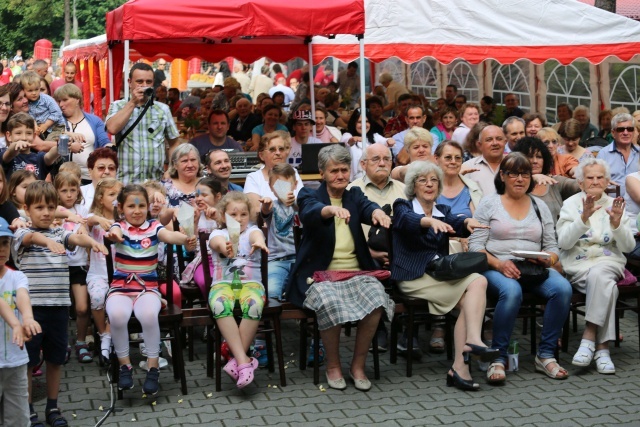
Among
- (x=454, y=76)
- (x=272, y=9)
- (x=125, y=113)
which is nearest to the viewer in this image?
(x=125, y=113)

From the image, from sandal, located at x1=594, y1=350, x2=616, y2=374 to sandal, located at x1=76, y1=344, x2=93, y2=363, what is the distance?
332 centimetres

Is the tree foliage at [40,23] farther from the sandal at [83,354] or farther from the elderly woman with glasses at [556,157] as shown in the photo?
the sandal at [83,354]

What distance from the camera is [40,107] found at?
895 centimetres

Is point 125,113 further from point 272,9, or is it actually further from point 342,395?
point 342,395

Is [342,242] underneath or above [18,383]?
above

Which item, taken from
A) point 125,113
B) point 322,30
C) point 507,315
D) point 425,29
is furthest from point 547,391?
point 425,29

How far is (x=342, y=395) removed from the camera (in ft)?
21.1

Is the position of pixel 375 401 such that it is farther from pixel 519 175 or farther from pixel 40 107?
pixel 40 107

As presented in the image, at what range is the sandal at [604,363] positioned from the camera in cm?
685

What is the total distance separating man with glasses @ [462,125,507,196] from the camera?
8052mm

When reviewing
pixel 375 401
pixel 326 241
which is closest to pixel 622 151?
pixel 326 241

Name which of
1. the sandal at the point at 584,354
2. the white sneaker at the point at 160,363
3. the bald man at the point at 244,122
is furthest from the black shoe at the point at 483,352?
the bald man at the point at 244,122

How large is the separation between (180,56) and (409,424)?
27.4ft

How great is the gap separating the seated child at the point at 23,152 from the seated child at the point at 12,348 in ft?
6.55
